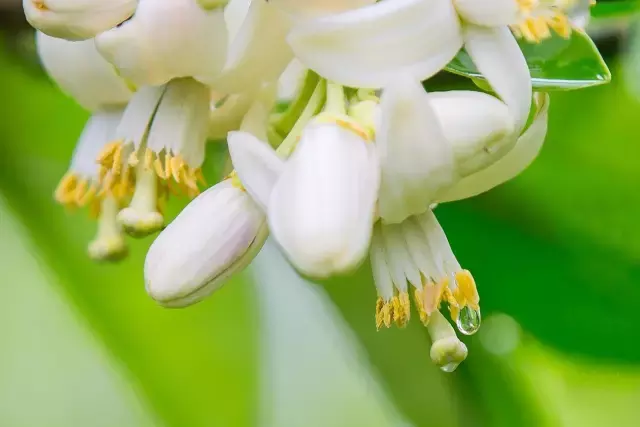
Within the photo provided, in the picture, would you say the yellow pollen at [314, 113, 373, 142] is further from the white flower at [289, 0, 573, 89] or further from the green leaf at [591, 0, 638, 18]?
the green leaf at [591, 0, 638, 18]

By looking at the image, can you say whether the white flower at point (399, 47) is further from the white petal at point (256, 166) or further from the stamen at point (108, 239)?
the stamen at point (108, 239)

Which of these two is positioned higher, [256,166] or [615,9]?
[256,166]

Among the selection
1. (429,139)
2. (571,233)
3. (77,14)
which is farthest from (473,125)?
(571,233)

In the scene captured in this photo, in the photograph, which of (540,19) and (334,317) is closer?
(540,19)

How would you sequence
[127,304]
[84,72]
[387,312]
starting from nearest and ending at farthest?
[387,312] < [84,72] < [127,304]

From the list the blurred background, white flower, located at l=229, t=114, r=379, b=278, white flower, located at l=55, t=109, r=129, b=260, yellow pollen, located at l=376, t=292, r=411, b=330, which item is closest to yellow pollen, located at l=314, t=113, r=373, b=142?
white flower, located at l=229, t=114, r=379, b=278

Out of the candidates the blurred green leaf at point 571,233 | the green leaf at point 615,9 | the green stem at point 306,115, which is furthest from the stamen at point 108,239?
the green leaf at point 615,9

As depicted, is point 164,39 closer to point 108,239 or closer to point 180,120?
point 180,120
